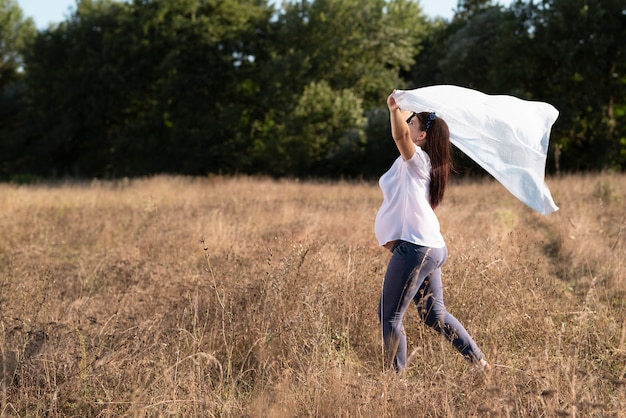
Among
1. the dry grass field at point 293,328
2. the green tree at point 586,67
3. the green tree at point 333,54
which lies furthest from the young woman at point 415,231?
the green tree at point 333,54

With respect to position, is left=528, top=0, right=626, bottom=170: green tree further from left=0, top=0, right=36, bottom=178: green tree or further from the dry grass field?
left=0, top=0, right=36, bottom=178: green tree

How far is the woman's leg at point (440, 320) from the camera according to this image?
12.3 feet

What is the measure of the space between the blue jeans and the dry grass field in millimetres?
149

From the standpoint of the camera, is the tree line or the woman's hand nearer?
the woman's hand

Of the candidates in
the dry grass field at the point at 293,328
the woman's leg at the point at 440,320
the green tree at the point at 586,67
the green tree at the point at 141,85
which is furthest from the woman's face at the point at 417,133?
the green tree at the point at 141,85

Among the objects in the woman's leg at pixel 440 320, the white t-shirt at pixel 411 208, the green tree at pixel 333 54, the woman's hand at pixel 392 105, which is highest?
the green tree at pixel 333 54

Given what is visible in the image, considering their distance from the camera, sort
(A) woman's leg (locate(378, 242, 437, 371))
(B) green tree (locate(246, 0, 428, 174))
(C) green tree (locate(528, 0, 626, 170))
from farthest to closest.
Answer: (B) green tree (locate(246, 0, 428, 174)) → (C) green tree (locate(528, 0, 626, 170)) → (A) woman's leg (locate(378, 242, 437, 371))

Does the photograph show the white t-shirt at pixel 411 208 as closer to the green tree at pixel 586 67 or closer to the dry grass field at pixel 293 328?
the dry grass field at pixel 293 328

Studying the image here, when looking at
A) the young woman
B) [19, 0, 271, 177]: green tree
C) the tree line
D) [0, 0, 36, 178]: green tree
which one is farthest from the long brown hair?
[0, 0, 36, 178]: green tree

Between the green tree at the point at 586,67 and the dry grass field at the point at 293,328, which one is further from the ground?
the green tree at the point at 586,67

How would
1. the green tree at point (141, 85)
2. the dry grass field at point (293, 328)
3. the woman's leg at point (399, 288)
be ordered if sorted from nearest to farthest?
the dry grass field at point (293, 328) → the woman's leg at point (399, 288) → the green tree at point (141, 85)

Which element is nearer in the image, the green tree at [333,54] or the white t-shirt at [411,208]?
the white t-shirt at [411,208]

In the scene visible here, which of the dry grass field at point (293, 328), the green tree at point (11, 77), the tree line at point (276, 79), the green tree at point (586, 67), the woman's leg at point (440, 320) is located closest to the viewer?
the dry grass field at point (293, 328)

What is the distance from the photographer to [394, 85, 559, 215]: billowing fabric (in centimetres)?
378
